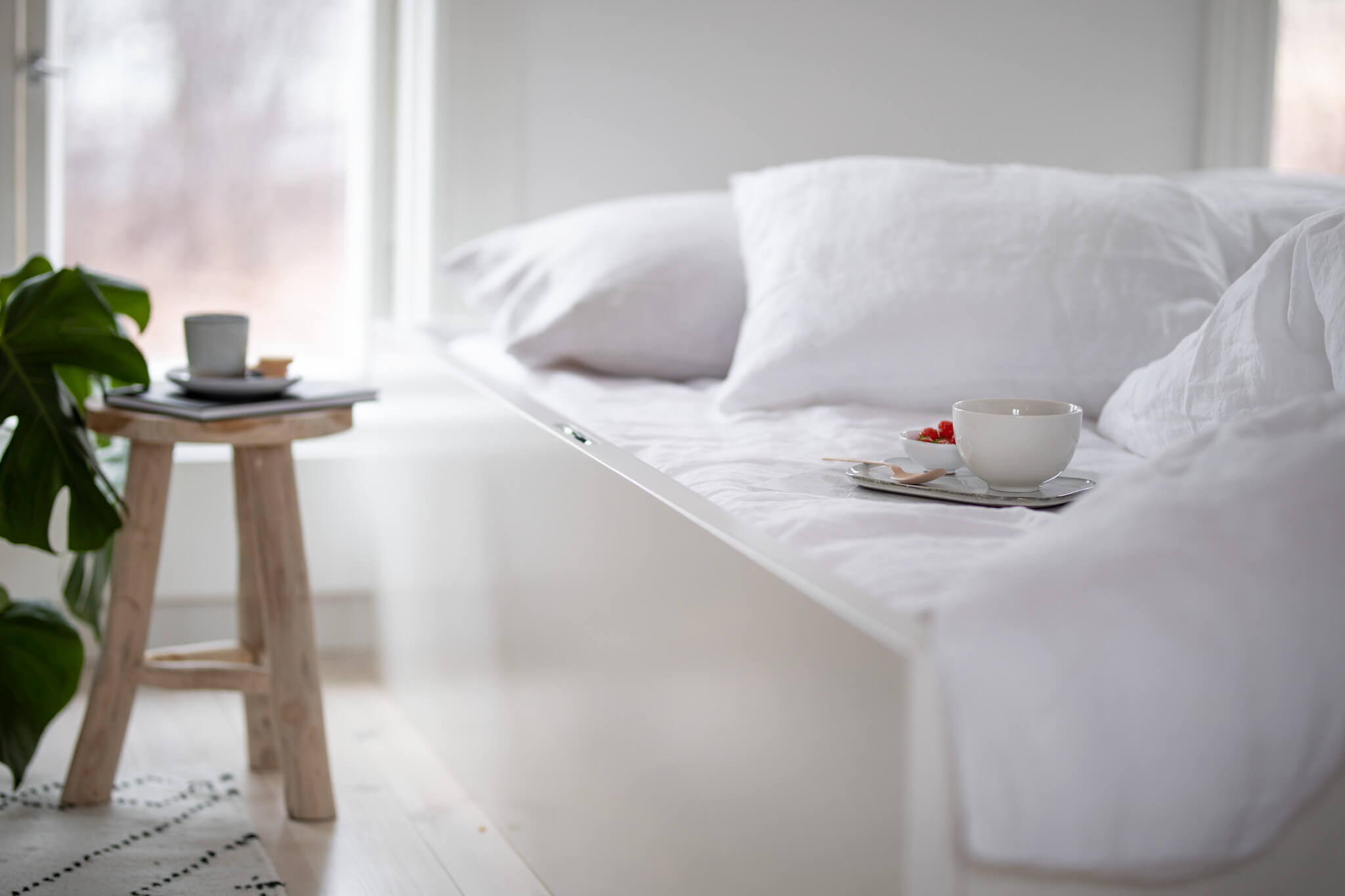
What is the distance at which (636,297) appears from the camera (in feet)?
5.67

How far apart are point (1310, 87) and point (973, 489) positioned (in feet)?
6.69

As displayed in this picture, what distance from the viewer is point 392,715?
2.02 metres

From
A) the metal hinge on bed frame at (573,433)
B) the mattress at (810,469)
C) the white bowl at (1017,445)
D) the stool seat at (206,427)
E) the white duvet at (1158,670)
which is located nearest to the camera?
the white duvet at (1158,670)

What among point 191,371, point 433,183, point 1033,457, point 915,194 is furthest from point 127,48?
point 1033,457

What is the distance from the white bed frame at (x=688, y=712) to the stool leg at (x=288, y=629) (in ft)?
0.63

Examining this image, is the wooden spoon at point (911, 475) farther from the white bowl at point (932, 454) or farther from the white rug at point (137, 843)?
the white rug at point (137, 843)

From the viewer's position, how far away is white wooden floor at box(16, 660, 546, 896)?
1457 mm

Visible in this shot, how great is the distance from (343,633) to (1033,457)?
1658 millimetres

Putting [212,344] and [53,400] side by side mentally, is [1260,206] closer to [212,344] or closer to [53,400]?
[212,344]

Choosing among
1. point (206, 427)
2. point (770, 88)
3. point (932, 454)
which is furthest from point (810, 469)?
point (770, 88)

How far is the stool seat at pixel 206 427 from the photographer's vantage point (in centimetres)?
151

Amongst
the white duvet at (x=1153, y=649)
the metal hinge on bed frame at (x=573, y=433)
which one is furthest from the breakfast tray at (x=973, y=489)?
the metal hinge on bed frame at (x=573, y=433)

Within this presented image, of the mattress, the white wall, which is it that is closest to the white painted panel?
the white wall

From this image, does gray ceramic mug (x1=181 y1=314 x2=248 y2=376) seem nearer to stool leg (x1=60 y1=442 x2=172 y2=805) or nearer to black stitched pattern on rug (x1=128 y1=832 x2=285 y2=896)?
stool leg (x1=60 y1=442 x2=172 y2=805)
